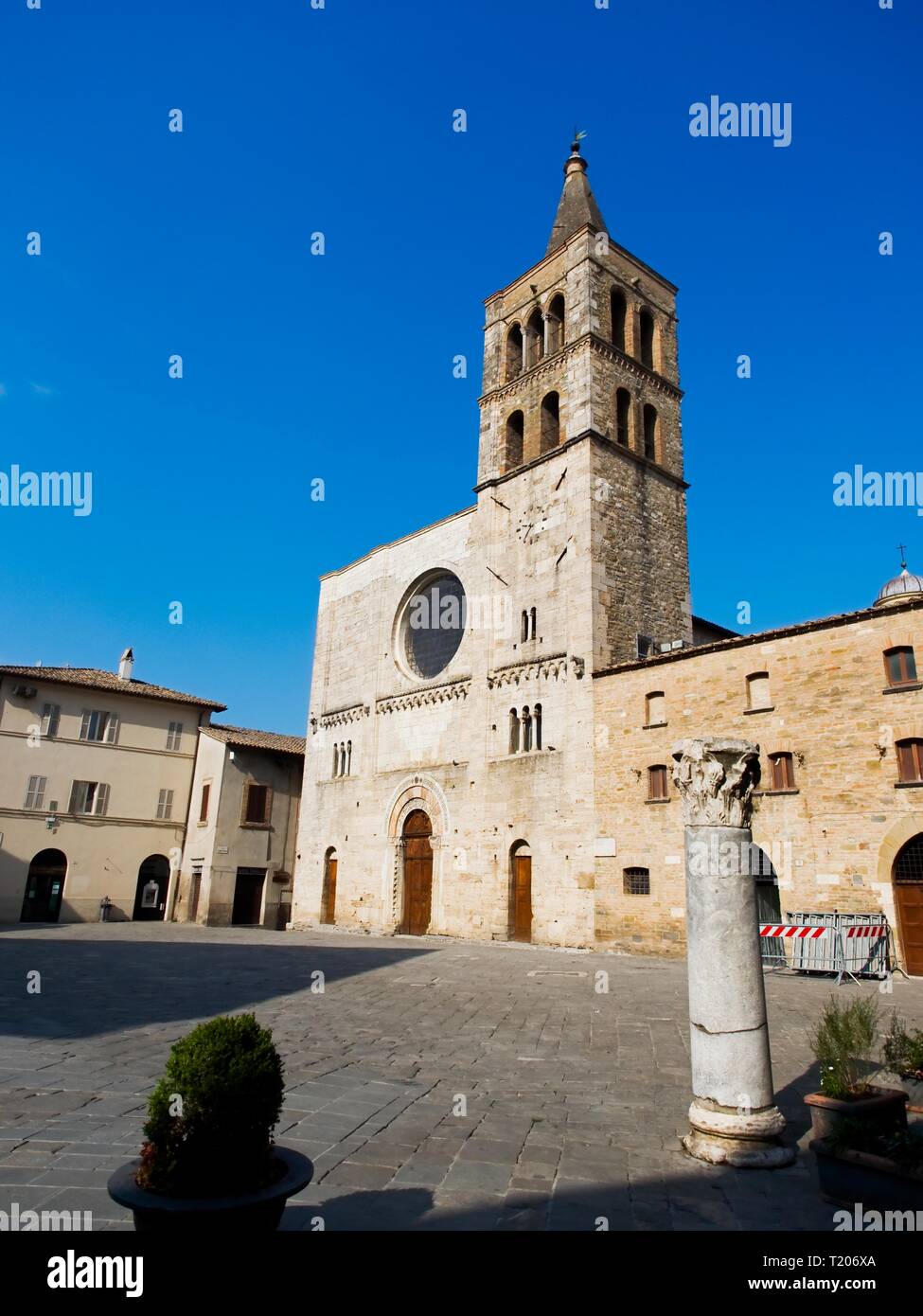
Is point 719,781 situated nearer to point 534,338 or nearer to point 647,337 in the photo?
point 534,338

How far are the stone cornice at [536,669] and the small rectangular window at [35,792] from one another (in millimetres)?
17991

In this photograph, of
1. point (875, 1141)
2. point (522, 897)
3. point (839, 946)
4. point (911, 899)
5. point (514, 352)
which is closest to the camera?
point (875, 1141)

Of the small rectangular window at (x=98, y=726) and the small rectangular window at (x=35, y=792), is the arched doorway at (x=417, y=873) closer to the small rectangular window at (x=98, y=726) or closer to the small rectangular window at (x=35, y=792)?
the small rectangular window at (x=98, y=726)

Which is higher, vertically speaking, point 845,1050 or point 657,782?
point 657,782

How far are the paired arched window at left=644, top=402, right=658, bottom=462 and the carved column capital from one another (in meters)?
23.0

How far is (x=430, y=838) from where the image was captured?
2623 cm

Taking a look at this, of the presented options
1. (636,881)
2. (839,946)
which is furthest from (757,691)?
(839,946)

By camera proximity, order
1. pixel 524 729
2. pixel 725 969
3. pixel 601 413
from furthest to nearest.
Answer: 1. pixel 601 413
2. pixel 524 729
3. pixel 725 969

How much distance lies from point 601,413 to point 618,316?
5.54 meters

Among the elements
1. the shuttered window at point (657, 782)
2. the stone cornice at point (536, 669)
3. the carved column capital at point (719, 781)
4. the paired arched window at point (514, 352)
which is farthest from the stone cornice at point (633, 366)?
the carved column capital at point (719, 781)

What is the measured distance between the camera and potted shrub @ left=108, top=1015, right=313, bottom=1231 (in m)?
2.99
